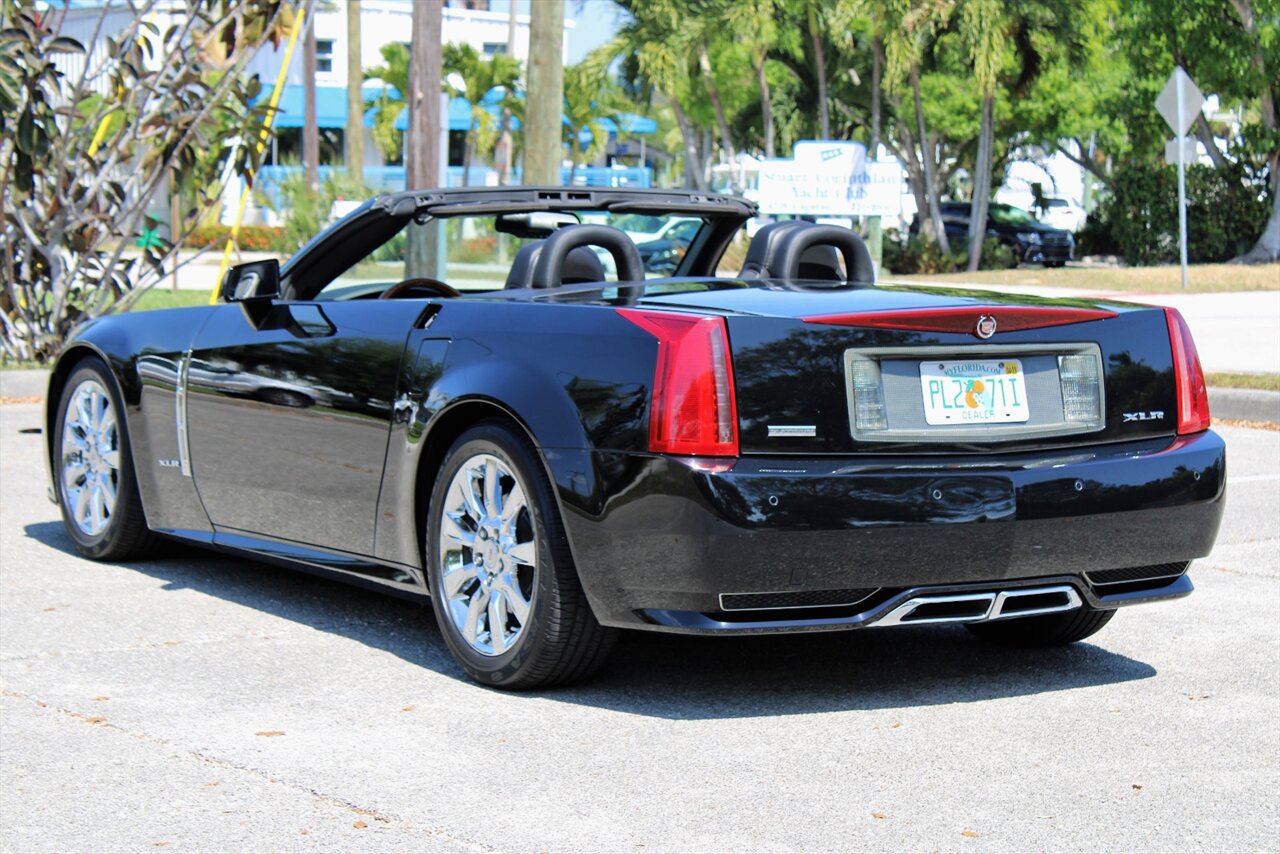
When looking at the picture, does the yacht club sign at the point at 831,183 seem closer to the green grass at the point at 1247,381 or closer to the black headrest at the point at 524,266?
the green grass at the point at 1247,381

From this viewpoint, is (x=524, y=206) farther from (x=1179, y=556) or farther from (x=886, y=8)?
(x=886, y=8)

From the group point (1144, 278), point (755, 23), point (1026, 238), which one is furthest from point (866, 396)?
point (1026, 238)

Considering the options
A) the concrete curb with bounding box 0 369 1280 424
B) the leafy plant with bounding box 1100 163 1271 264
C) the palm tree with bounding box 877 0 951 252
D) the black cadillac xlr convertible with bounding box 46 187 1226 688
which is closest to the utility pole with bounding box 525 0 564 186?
the concrete curb with bounding box 0 369 1280 424

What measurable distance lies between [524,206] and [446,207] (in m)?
0.33

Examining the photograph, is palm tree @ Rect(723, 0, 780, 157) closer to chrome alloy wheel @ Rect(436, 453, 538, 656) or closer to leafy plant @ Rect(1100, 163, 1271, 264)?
leafy plant @ Rect(1100, 163, 1271, 264)

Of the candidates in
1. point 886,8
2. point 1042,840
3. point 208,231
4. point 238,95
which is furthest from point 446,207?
point 208,231

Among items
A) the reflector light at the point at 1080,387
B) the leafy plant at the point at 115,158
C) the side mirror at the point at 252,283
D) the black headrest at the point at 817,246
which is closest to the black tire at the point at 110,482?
the side mirror at the point at 252,283

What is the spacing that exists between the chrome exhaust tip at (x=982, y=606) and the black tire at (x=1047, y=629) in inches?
22.8

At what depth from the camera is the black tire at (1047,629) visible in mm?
5727

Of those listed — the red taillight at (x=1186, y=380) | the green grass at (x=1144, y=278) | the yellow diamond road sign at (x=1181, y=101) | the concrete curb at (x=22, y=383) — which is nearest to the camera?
the red taillight at (x=1186, y=380)

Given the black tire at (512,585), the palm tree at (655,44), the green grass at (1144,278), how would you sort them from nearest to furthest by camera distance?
1. the black tire at (512,585)
2. the green grass at (1144,278)
3. the palm tree at (655,44)

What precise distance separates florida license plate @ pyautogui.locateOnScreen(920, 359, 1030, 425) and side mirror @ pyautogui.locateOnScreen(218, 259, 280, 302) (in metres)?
2.33

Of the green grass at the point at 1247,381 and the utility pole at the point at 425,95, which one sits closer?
the green grass at the point at 1247,381

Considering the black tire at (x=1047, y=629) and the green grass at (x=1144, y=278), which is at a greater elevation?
the black tire at (x=1047, y=629)
